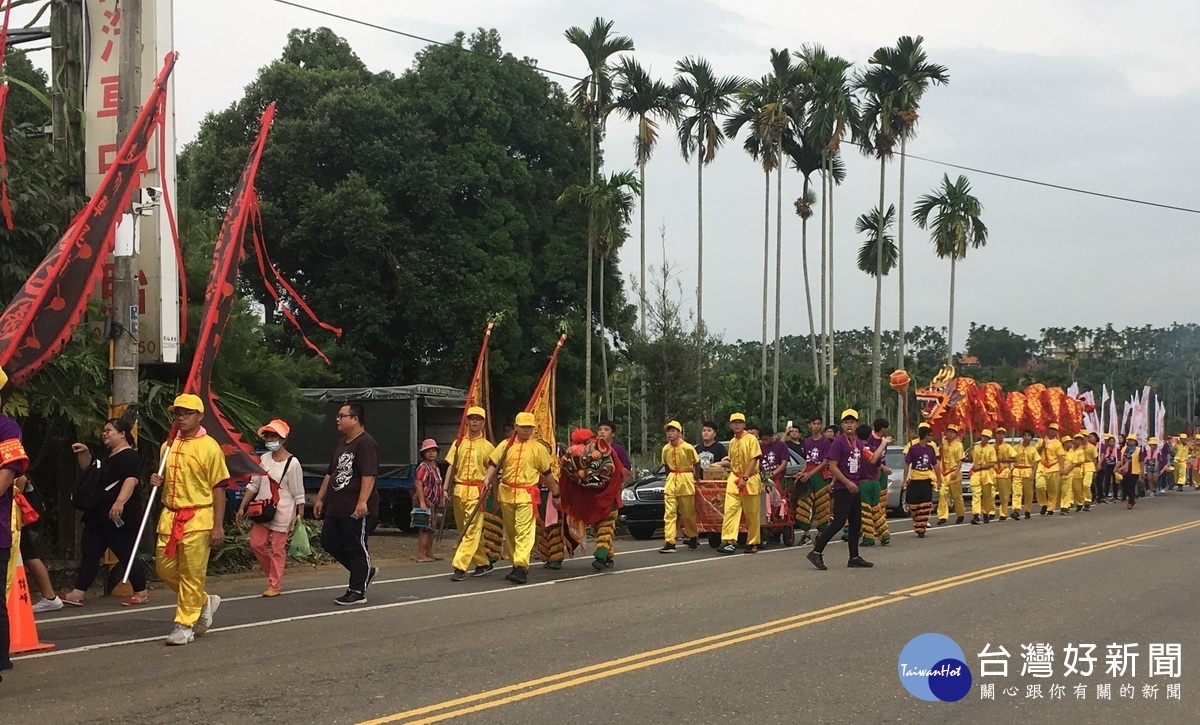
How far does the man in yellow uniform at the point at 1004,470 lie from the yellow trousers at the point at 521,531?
14.0m

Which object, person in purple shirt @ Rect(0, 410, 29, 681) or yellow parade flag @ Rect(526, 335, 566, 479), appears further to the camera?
yellow parade flag @ Rect(526, 335, 566, 479)

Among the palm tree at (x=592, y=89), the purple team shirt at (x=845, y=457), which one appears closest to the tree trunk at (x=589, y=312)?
the palm tree at (x=592, y=89)

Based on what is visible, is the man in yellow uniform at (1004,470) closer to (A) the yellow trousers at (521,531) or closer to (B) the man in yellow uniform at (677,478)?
(B) the man in yellow uniform at (677,478)

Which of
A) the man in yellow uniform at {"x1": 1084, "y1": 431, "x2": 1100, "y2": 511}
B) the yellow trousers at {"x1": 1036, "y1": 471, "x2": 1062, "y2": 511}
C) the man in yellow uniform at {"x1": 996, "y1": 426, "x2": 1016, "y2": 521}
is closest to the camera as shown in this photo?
the man in yellow uniform at {"x1": 996, "y1": 426, "x2": 1016, "y2": 521}

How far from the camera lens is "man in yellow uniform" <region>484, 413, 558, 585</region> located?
12812 millimetres

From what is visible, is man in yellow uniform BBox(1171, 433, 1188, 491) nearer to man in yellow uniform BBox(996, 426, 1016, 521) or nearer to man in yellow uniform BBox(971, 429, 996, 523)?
man in yellow uniform BBox(996, 426, 1016, 521)

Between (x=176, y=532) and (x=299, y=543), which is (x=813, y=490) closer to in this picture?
(x=299, y=543)

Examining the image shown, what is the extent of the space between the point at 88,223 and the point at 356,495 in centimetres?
329

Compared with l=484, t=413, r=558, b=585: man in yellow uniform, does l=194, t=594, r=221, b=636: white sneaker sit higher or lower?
lower

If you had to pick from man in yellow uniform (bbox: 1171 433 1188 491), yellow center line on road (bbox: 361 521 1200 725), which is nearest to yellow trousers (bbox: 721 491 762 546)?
yellow center line on road (bbox: 361 521 1200 725)

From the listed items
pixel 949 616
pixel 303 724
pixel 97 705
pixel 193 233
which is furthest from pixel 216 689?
pixel 193 233

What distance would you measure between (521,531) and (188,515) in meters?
4.60

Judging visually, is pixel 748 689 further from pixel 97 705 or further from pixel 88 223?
pixel 88 223

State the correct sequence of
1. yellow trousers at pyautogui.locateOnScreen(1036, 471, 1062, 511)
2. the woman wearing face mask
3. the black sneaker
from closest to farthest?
the black sneaker → the woman wearing face mask → yellow trousers at pyautogui.locateOnScreen(1036, 471, 1062, 511)
